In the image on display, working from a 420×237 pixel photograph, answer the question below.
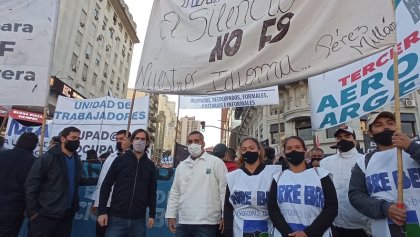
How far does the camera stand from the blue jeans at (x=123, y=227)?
3.75 m

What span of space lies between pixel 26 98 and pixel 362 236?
171 inches

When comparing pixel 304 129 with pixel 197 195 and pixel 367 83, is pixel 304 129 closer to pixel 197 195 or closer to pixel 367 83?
pixel 367 83

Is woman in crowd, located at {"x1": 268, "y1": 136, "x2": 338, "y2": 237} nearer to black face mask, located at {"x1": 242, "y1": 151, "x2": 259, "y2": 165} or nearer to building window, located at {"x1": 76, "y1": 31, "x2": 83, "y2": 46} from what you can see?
black face mask, located at {"x1": 242, "y1": 151, "x2": 259, "y2": 165}

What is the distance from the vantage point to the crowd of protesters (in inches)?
107

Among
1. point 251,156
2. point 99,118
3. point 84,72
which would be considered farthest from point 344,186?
point 84,72

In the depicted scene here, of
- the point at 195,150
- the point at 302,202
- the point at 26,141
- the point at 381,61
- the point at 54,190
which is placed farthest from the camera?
the point at 381,61

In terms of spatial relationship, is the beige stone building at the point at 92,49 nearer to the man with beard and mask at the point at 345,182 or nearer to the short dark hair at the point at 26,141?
the short dark hair at the point at 26,141

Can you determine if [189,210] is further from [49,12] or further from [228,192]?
[49,12]

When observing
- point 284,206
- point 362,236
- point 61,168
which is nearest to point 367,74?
point 362,236

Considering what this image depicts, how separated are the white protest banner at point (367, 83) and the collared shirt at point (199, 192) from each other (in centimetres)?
227

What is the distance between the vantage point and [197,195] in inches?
146

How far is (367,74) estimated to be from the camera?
4879 mm

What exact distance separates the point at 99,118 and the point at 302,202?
605 centimetres

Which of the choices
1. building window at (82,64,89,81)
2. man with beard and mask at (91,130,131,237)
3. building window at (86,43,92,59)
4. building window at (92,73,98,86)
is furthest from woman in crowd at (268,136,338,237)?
building window at (92,73,98,86)
